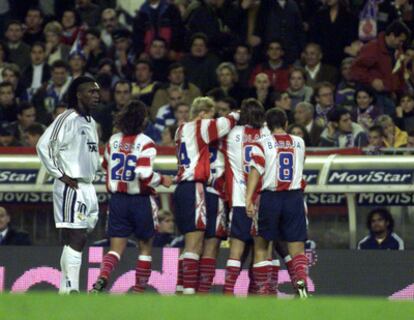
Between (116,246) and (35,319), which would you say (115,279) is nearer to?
(116,246)

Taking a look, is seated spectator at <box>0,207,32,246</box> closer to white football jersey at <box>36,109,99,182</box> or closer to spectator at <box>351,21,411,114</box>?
white football jersey at <box>36,109,99,182</box>

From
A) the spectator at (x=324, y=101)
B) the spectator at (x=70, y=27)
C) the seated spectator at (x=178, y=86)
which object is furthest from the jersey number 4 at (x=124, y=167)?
the spectator at (x=70, y=27)

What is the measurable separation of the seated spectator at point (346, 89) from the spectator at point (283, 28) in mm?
814

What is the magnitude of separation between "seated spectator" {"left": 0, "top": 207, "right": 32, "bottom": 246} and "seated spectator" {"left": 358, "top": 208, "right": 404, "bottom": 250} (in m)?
3.25

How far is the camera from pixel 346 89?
20375 millimetres

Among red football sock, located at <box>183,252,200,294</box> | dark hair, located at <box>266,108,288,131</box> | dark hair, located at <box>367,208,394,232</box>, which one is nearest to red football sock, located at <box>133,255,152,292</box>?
red football sock, located at <box>183,252,200,294</box>

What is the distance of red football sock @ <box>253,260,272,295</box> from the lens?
1602cm

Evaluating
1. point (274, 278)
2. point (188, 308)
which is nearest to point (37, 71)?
point (274, 278)

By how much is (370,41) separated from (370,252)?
13.7ft

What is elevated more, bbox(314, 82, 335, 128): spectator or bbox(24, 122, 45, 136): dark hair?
bbox(314, 82, 335, 128): spectator

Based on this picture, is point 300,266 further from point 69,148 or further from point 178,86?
point 178,86

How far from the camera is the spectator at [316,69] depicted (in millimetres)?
20772

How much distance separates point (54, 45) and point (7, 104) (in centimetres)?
Answer: 192

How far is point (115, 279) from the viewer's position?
17.5 metres
